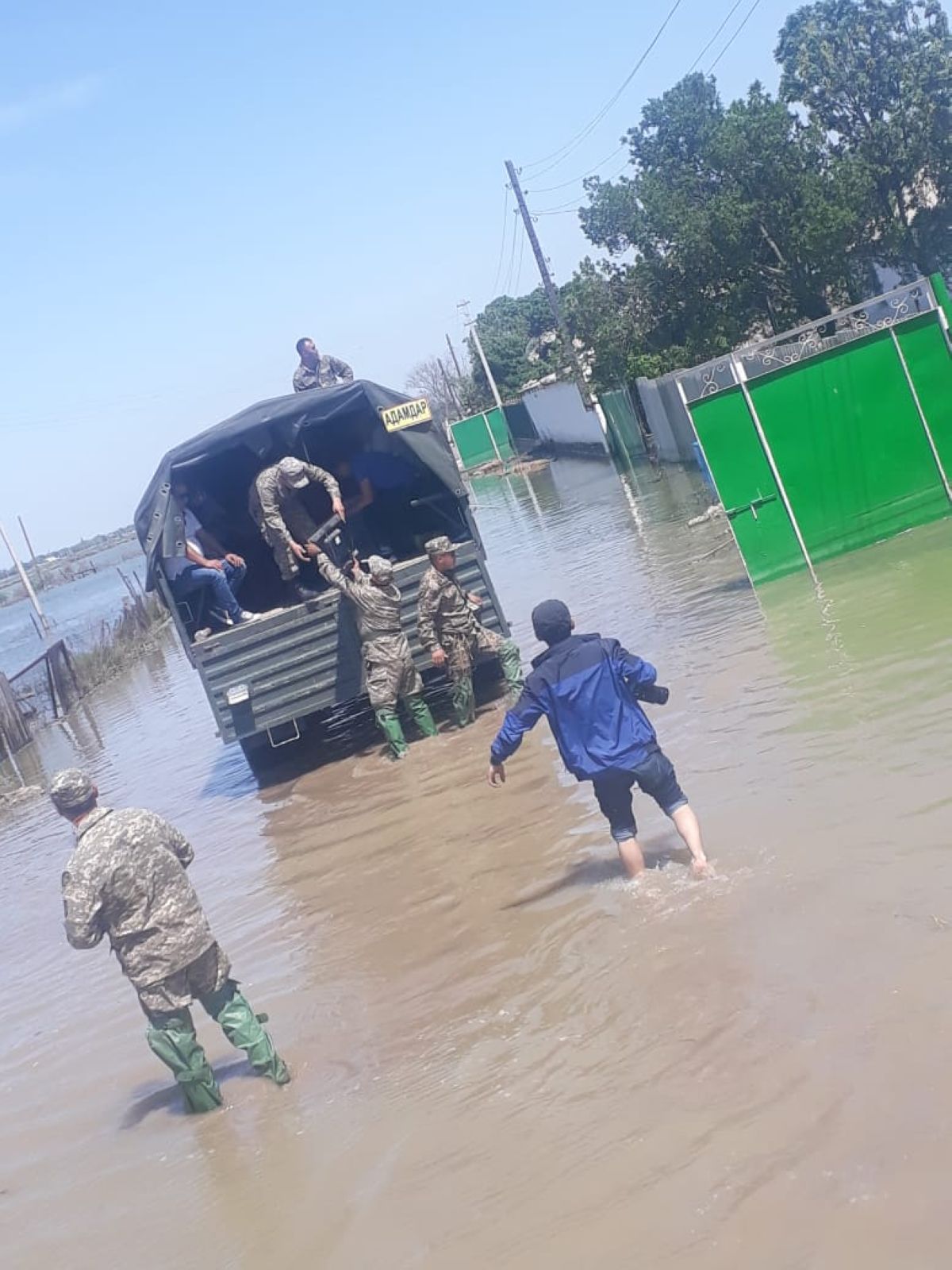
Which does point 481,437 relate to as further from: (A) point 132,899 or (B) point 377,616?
(A) point 132,899

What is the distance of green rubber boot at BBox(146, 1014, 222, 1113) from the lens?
566cm

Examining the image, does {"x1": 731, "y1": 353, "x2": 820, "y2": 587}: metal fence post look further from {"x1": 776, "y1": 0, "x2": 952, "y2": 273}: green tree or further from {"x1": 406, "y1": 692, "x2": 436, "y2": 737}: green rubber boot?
{"x1": 776, "y1": 0, "x2": 952, "y2": 273}: green tree

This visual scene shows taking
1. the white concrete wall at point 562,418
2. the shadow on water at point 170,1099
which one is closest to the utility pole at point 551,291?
the white concrete wall at point 562,418

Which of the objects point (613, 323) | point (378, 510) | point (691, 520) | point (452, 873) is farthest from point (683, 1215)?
point (613, 323)

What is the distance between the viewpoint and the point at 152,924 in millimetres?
5613

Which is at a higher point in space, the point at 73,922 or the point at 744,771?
the point at 73,922

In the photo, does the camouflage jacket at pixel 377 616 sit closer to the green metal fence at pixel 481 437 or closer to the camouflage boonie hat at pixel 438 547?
the camouflage boonie hat at pixel 438 547

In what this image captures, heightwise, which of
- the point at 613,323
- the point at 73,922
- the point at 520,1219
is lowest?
the point at 520,1219

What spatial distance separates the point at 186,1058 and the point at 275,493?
20.8 feet

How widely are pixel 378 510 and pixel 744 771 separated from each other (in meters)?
6.12

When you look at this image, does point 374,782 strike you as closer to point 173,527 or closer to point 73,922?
point 173,527

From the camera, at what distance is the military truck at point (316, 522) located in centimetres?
1081

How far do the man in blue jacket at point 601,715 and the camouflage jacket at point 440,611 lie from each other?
441 cm

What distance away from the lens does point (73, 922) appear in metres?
5.48
